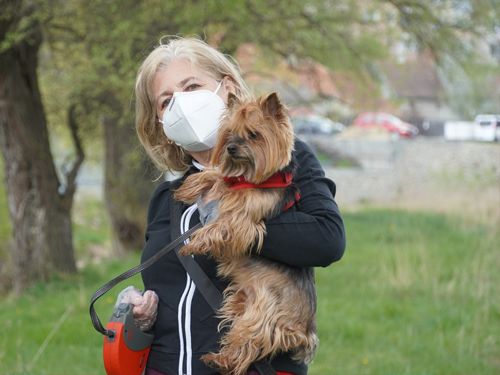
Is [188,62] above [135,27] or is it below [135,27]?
above

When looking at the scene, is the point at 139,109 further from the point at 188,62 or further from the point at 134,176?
the point at 134,176

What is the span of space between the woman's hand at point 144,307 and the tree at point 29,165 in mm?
6370

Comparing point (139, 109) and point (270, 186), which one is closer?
point (270, 186)

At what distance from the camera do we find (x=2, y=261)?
12.3m

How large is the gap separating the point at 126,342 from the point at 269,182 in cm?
96

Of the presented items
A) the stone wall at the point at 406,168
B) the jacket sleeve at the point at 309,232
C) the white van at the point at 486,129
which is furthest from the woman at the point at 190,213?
the white van at the point at 486,129

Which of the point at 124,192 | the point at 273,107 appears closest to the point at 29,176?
the point at 124,192

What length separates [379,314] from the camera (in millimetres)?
7492

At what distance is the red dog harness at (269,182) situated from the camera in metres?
2.45

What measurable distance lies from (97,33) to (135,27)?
0.72 m

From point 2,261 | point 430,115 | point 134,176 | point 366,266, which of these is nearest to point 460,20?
point 366,266

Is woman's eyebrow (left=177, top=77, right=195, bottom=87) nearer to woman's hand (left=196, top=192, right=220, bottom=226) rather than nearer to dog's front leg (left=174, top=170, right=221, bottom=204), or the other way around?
dog's front leg (left=174, top=170, right=221, bottom=204)

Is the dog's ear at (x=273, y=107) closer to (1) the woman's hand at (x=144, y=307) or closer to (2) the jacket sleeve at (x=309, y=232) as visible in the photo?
(2) the jacket sleeve at (x=309, y=232)

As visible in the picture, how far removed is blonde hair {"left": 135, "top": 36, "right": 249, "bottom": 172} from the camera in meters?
2.79
